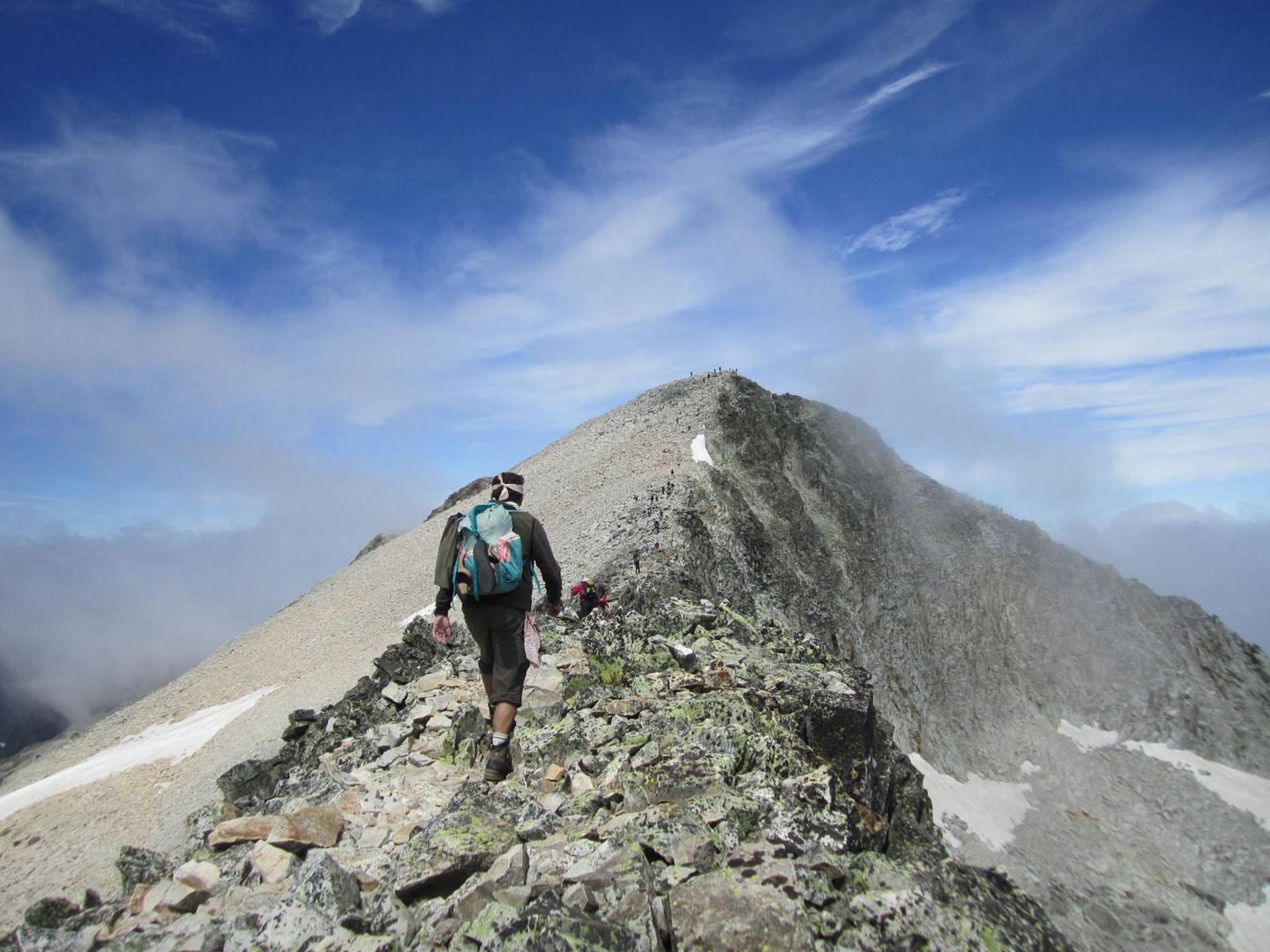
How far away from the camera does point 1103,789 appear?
41.2 metres

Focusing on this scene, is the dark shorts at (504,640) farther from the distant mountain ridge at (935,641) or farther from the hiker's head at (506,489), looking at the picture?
the distant mountain ridge at (935,641)

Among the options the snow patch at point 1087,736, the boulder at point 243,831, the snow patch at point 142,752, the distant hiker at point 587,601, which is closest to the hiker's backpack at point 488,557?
the boulder at point 243,831

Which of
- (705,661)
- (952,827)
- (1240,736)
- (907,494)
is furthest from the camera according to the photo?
(907,494)

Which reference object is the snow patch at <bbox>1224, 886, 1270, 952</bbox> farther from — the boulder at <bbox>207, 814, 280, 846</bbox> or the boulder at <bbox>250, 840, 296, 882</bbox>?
the boulder at <bbox>250, 840, 296, 882</bbox>

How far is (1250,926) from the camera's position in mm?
33219

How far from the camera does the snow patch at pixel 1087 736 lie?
4413cm

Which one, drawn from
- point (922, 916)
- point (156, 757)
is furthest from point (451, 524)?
point (156, 757)

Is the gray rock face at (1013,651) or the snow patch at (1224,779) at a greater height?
the gray rock face at (1013,651)

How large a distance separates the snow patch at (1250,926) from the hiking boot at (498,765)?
4089cm

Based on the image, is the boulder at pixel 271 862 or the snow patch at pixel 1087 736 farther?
the snow patch at pixel 1087 736

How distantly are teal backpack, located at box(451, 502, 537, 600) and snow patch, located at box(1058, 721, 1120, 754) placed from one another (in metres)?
48.8

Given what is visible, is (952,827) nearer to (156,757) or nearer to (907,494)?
(907,494)

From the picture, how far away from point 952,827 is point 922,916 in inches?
1409

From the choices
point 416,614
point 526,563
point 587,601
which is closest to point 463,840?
point 526,563
